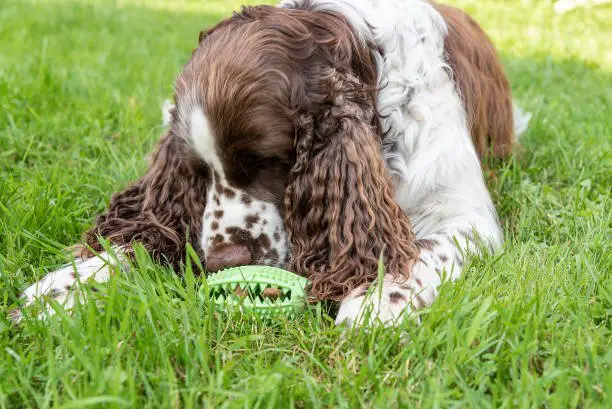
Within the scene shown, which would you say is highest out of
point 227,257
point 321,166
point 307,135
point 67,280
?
point 307,135

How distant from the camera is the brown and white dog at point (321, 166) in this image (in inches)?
114

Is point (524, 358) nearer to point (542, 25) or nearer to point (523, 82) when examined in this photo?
point (523, 82)

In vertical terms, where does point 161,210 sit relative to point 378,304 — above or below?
below

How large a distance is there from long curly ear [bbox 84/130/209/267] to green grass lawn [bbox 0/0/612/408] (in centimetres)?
20

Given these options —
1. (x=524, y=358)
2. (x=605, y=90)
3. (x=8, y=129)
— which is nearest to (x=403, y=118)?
(x=524, y=358)

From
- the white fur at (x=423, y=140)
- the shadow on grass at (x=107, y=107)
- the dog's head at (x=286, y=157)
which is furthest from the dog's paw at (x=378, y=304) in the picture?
the shadow on grass at (x=107, y=107)

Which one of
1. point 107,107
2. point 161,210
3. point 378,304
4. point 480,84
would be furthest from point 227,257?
point 107,107

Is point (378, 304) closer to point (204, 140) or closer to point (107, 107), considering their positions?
point (204, 140)

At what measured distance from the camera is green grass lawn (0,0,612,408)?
212 cm

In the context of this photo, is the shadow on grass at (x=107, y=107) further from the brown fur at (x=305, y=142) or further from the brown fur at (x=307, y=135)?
the brown fur at (x=305, y=142)

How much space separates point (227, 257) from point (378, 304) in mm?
639

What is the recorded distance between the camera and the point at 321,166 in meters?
2.99

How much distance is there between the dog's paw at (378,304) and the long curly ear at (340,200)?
163 millimetres

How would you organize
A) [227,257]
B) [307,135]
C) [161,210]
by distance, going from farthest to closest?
[161,210]
[307,135]
[227,257]
